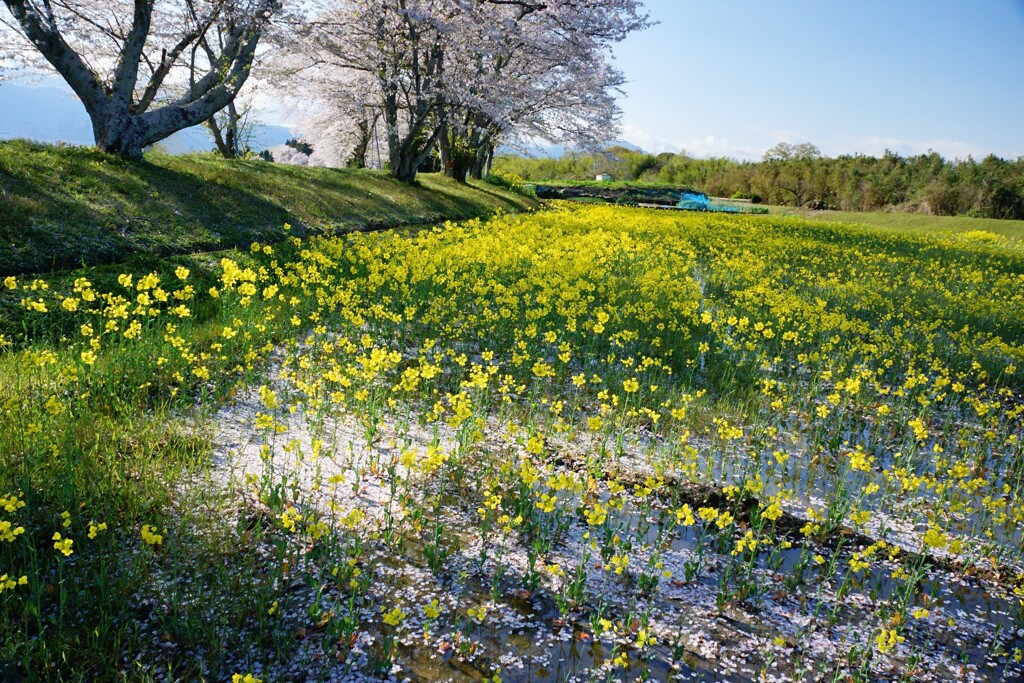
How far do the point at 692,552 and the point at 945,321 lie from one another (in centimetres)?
890

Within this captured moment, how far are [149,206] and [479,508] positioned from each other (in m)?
9.20

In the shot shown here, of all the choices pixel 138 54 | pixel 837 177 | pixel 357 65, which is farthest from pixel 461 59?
pixel 837 177

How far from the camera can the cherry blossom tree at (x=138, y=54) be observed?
11.8 m

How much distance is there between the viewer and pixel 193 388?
5.51m

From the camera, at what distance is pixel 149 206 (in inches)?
412

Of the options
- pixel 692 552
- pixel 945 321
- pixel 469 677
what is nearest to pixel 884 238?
pixel 945 321

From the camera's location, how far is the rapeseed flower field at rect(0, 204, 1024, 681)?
3027 mm

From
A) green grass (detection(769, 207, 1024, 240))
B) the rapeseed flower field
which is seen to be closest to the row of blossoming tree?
the rapeseed flower field

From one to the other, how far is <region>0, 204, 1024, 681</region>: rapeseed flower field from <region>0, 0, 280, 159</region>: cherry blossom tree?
6.51 m

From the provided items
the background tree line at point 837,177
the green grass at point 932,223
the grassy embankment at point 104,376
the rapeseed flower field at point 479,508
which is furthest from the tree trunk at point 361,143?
the green grass at point 932,223

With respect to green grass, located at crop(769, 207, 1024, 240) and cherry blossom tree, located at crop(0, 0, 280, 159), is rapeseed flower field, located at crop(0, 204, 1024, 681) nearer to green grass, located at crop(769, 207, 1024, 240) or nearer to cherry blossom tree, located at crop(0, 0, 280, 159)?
cherry blossom tree, located at crop(0, 0, 280, 159)

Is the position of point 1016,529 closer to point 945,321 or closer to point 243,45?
point 945,321

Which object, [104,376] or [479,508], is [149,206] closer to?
[104,376]

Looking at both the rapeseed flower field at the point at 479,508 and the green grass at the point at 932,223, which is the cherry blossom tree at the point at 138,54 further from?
the green grass at the point at 932,223
